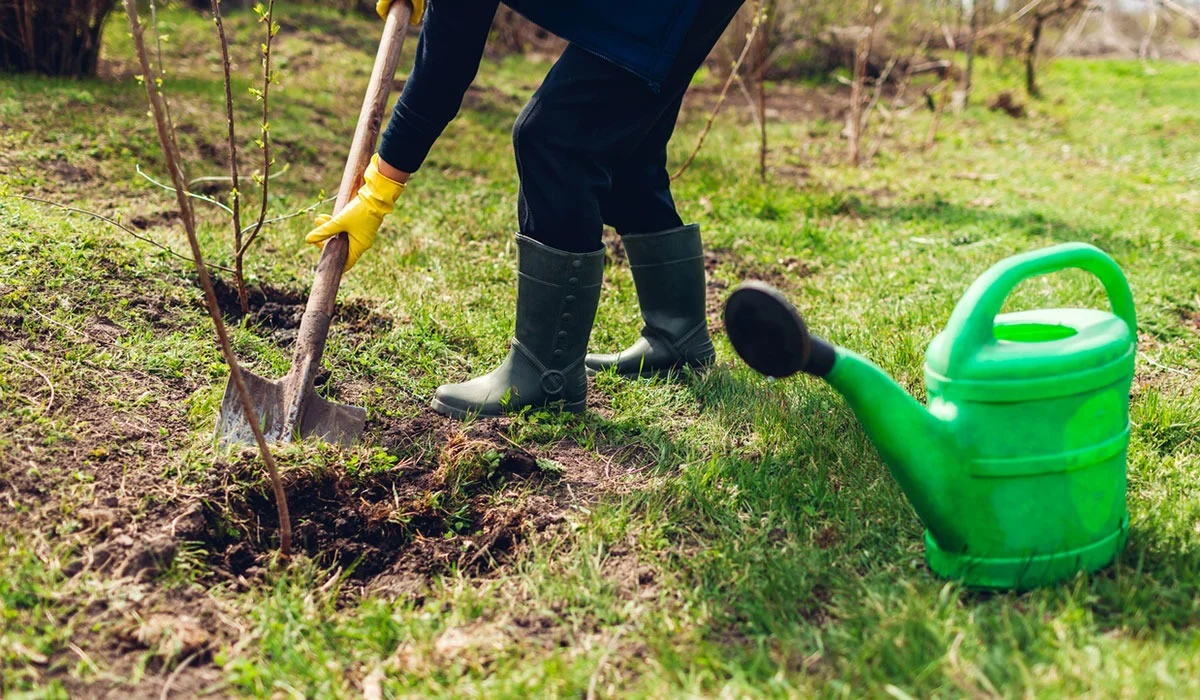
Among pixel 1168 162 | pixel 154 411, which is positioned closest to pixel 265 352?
pixel 154 411

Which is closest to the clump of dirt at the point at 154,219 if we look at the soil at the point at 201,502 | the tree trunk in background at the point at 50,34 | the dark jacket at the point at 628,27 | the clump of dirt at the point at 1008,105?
the soil at the point at 201,502

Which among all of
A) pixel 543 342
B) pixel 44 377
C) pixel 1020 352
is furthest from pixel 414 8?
pixel 1020 352

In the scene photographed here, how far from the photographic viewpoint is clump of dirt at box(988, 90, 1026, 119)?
9.30m

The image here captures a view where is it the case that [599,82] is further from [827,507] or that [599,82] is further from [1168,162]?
[1168,162]

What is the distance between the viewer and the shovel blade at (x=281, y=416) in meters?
2.24

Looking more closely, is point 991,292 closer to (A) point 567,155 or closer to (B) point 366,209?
(A) point 567,155

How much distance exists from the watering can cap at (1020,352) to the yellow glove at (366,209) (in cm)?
137

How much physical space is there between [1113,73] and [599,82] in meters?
13.7

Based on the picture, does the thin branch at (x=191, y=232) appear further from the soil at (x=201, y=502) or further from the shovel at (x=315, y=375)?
the shovel at (x=315, y=375)

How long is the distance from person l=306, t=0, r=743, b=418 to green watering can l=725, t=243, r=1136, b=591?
30.8 inches

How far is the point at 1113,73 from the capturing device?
1341 centimetres

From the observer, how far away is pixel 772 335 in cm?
166

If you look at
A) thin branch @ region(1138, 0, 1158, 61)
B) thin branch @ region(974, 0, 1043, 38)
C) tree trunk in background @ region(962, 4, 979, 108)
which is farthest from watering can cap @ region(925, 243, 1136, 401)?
tree trunk in background @ region(962, 4, 979, 108)

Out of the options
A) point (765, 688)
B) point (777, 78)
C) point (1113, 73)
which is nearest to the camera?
point (765, 688)
